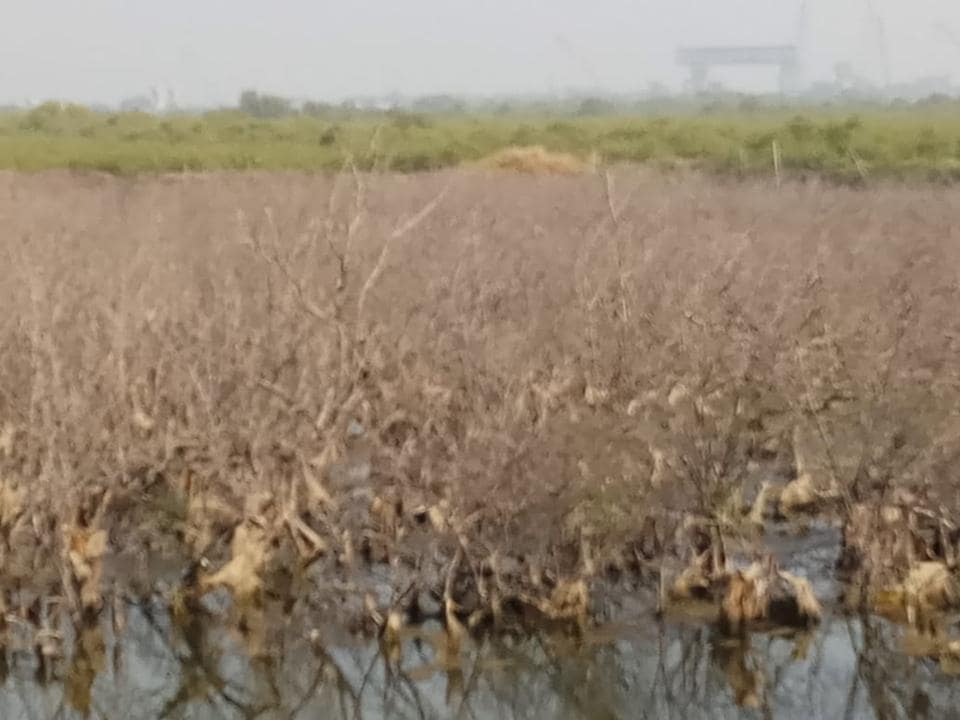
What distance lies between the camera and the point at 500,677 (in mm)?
6816

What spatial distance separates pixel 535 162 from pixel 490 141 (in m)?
3.19

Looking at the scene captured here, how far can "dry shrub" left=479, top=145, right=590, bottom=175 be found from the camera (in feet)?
68.6

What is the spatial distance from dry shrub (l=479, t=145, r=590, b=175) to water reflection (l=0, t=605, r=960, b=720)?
46.1ft

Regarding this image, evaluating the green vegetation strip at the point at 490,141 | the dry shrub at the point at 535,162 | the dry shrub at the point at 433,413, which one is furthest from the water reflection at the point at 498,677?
the dry shrub at the point at 535,162

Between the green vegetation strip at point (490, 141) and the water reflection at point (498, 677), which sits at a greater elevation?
the green vegetation strip at point (490, 141)

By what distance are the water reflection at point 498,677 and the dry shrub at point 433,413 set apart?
0.31 m

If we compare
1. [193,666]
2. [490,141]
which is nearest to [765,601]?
[193,666]

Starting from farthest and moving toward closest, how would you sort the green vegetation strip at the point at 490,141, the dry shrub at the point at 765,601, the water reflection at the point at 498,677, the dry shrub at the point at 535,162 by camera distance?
1. the dry shrub at the point at 535,162
2. the green vegetation strip at the point at 490,141
3. the dry shrub at the point at 765,601
4. the water reflection at the point at 498,677

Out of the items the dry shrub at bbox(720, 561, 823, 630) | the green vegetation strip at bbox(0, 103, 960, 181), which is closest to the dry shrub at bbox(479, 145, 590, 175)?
the green vegetation strip at bbox(0, 103, 960, 181)

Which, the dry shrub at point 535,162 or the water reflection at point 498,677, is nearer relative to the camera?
the water reflection at point 498,677

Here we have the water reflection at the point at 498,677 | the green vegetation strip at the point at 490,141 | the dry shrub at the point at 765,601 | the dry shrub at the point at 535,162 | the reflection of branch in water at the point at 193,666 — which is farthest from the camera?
the dry shrub at the point at 535,162

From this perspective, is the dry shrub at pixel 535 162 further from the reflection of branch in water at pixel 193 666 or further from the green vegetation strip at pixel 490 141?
the reflection of branch in water at pixel 193 666

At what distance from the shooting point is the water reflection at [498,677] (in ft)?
21.9

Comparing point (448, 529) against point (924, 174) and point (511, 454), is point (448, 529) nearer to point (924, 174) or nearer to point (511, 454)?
point (511, 454)
